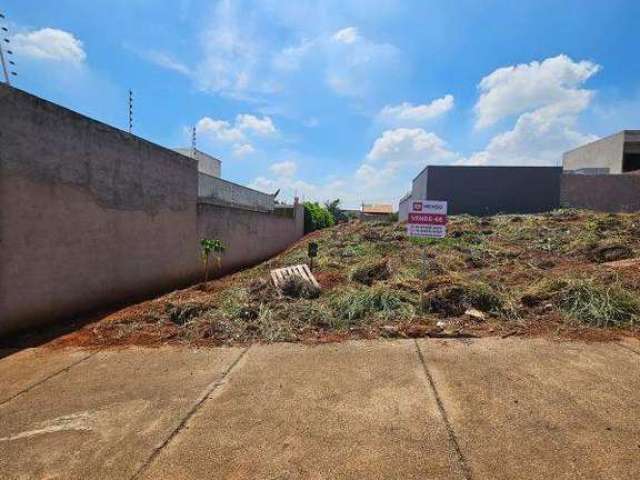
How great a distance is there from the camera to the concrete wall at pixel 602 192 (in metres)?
19.4

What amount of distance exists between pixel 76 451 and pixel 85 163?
4.38 meters

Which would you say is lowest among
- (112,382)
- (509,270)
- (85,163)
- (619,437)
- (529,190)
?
(112,382)

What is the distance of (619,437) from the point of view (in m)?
2.36

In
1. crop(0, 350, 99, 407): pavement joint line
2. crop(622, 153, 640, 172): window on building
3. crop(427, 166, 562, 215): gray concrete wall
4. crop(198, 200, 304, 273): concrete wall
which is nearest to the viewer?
crop(0, 350, 99, 407): pavement joint line

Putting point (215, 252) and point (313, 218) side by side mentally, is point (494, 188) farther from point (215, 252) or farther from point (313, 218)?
point (215, 252)

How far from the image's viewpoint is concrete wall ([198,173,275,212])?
33.7 feet

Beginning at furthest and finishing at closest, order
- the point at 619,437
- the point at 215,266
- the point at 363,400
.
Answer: the point at 215,266, the point at 363,400, the point at 619,437

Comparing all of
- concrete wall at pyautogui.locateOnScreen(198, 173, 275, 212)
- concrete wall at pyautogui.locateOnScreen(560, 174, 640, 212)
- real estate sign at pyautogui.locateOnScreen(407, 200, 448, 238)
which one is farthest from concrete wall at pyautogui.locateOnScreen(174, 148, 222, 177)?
concrete wall at pyautogui.locateOnScreen(560, 174, 640, 212)

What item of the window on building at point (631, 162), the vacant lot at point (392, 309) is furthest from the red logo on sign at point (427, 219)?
the window on building at point (631, 162)

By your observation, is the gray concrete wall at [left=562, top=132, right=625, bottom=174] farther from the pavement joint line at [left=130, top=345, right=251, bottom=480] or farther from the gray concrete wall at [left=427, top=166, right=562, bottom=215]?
the pavement joint line at [left=130, top=345, right=251, bottom=480]

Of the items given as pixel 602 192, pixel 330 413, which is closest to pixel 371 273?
pixel 330 413

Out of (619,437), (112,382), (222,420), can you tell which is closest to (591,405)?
(619,437)

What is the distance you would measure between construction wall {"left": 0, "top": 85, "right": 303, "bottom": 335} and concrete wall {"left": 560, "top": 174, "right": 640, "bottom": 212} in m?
19.8

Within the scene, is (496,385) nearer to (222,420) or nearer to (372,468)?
(372,468)
